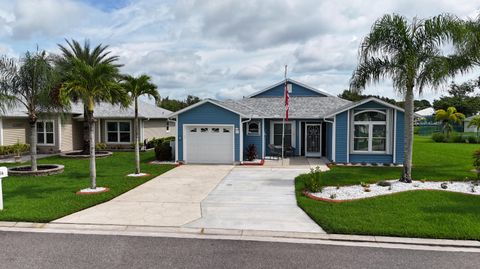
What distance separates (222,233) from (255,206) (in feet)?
7.34

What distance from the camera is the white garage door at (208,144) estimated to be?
17.7 m

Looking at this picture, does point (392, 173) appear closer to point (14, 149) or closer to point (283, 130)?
point (283, 130)

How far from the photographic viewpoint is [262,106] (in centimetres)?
2214

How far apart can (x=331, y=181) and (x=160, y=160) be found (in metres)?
9.81

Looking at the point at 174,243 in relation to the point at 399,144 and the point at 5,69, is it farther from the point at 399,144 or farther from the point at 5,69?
the point at 399,144

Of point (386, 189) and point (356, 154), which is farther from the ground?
point (356, 154)

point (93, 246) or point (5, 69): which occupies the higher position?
point (5, 69)

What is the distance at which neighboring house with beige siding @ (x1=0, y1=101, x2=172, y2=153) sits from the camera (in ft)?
69.5

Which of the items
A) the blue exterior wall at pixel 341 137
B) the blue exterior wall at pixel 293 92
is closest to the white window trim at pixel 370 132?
A: the blue exterior wall at pixel 341 137

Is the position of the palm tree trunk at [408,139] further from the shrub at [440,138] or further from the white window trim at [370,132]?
the shrub at [440,138]

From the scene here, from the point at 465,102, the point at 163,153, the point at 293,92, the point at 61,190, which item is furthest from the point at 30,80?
the point at 465,102

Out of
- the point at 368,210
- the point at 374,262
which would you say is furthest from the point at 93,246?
the point at 368,210

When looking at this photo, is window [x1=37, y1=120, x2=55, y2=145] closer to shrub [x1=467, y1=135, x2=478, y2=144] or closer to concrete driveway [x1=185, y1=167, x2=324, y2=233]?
concrete driveway [x1=185, y1=167, x2=324, y2=233]

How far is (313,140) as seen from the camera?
67.5ft
